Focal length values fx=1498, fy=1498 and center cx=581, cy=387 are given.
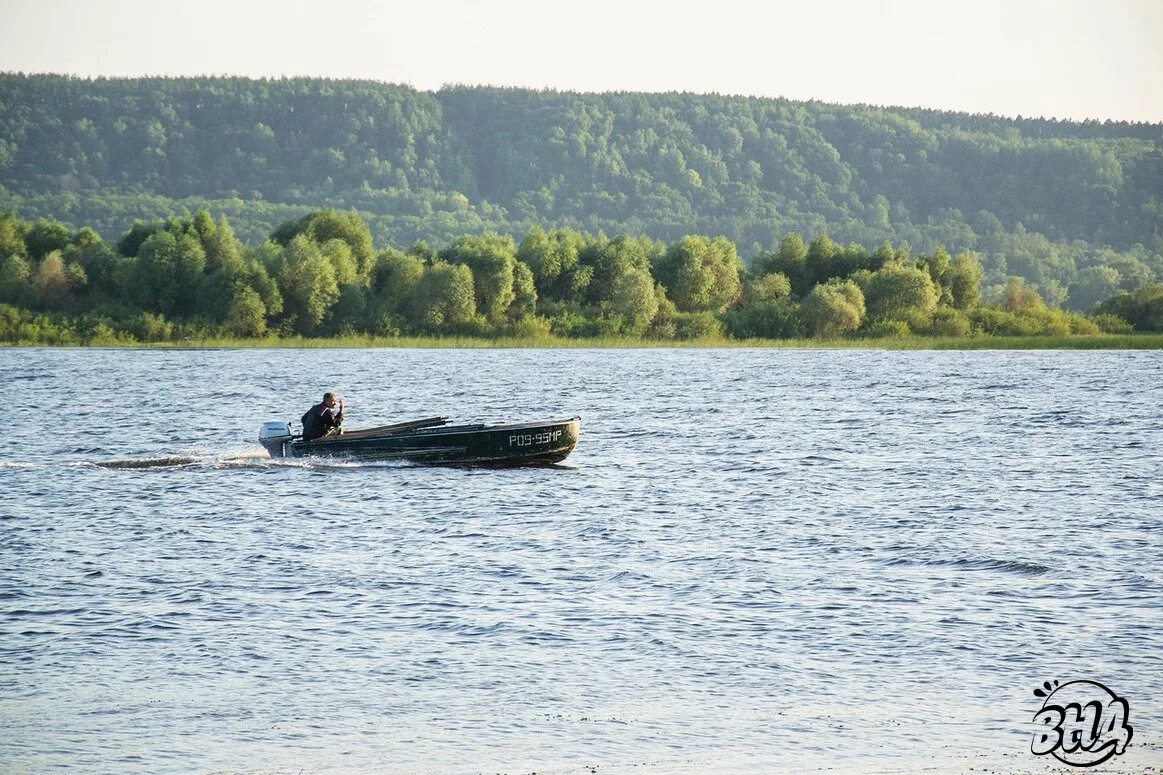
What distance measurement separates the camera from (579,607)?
2342 centimetres

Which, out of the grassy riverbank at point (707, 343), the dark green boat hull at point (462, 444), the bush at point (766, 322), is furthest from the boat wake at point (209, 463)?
the bush at point (766, 322)

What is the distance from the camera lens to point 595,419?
209ft

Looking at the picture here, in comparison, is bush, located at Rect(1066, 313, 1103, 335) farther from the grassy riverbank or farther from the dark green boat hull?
the dark green boat hull

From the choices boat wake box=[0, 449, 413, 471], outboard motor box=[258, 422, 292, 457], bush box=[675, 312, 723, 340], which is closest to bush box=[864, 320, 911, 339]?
bush box=[675, 312, 723, 340]

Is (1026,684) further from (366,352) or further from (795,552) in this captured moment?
(366,352)

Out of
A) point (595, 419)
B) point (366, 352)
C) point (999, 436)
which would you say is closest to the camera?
point (999, 436)

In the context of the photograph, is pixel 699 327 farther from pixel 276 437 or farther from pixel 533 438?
pixel 533 438

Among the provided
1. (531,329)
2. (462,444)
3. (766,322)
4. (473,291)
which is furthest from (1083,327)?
(462,444)

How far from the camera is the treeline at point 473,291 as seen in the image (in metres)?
136

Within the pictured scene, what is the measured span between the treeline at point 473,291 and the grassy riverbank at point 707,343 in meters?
1.10

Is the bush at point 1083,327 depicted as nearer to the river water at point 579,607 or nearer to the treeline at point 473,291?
the treeline at point 473,291

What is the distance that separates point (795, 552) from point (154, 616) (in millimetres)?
12194

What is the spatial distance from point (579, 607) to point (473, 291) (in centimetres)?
11892

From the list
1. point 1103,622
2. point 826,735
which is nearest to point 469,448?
point 1103,622
